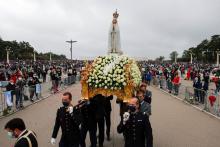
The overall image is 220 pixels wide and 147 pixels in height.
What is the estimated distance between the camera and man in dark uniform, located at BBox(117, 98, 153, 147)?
691 cm

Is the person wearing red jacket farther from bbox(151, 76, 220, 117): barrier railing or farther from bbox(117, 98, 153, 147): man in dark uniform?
bbox(117, 98, 153, 147): man in dark uniform

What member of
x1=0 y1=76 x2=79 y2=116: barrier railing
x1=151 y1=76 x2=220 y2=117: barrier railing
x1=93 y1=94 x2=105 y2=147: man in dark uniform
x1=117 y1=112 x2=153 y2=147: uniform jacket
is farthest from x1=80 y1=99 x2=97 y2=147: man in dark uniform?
x1=151 y1=76 x2=220 y2=117: barrier railing

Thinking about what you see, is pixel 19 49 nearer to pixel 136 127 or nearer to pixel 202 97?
pixel 202 97

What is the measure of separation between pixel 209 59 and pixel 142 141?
358 feet

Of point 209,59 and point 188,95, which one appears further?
point 209,59

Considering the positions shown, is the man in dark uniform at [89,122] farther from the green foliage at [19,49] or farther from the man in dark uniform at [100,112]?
the green foliage at [19,49]

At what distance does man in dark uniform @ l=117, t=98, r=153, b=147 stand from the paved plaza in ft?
13.3

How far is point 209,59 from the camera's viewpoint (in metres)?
112

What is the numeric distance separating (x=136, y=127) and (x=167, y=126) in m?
7.80

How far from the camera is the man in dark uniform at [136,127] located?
272 inches

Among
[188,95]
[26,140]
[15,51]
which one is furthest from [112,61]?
[15,51]

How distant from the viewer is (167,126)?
47.8ft

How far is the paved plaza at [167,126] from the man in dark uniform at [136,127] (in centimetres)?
407

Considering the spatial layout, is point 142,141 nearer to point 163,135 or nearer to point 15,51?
point 163,135
